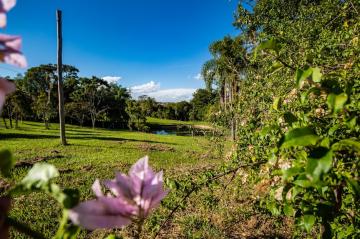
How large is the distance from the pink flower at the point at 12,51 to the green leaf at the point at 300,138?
0.45 metres

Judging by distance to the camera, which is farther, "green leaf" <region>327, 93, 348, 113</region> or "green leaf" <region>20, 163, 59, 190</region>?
"green leaf" <region>327, 93, 348, 113</region>

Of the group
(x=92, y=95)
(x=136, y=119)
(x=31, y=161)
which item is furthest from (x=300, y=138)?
(x=92, y=95)

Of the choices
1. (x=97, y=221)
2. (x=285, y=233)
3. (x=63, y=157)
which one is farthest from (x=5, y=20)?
(x=63, y=157)

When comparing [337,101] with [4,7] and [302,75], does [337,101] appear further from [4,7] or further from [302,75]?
[4,7]

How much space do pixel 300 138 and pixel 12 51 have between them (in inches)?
18.7

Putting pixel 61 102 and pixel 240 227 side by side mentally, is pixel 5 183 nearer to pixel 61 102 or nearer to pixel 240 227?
pixel 240 227

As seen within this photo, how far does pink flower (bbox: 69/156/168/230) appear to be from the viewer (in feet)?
1.27

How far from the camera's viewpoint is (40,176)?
1.32 ft

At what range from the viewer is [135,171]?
19.0 inches

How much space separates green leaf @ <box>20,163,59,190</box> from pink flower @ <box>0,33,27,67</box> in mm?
138

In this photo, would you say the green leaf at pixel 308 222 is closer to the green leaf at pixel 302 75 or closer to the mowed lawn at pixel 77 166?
the green leaf at pixel 302 75

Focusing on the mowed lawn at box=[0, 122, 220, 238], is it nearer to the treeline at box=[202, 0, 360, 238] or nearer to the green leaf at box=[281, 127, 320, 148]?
the treeline at box=[202, 0, 360, 238]

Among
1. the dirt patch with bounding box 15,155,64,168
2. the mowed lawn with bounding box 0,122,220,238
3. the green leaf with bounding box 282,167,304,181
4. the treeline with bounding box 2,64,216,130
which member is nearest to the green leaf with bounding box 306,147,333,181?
the green leaf with bounding box 282,167,304,181

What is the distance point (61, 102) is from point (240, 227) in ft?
38.9
